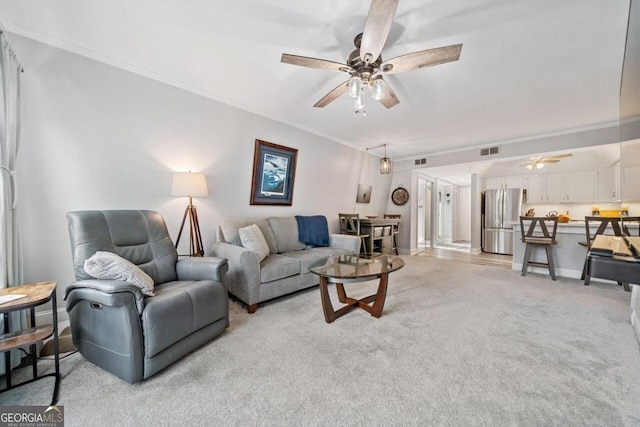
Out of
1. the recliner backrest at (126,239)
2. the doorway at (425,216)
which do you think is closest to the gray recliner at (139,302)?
the recliner backrest at (126,239)

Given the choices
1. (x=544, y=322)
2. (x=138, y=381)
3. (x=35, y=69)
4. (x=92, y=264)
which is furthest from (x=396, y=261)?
(x=35, y=69)

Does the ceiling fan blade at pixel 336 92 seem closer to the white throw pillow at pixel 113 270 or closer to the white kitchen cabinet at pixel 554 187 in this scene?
the white throw pillow at pixel 113 270

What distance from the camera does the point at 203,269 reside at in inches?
80.8

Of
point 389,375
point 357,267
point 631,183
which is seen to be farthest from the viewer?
point 357,267

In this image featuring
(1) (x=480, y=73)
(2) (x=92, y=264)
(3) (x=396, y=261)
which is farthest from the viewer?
(3) (x=396, y=261)

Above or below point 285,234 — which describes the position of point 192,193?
above

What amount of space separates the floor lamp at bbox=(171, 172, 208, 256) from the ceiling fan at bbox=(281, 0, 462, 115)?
5.15 feet

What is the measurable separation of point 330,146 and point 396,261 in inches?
107

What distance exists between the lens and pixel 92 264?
5.10 ft

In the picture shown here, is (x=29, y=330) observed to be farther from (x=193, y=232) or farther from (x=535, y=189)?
(x=535, y=189)

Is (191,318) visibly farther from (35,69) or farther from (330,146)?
(330,146)

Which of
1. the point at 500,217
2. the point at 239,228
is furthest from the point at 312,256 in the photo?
the point at 500,217

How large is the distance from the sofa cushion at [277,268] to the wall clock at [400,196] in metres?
4.04

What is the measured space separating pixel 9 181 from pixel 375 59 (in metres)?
2.75
